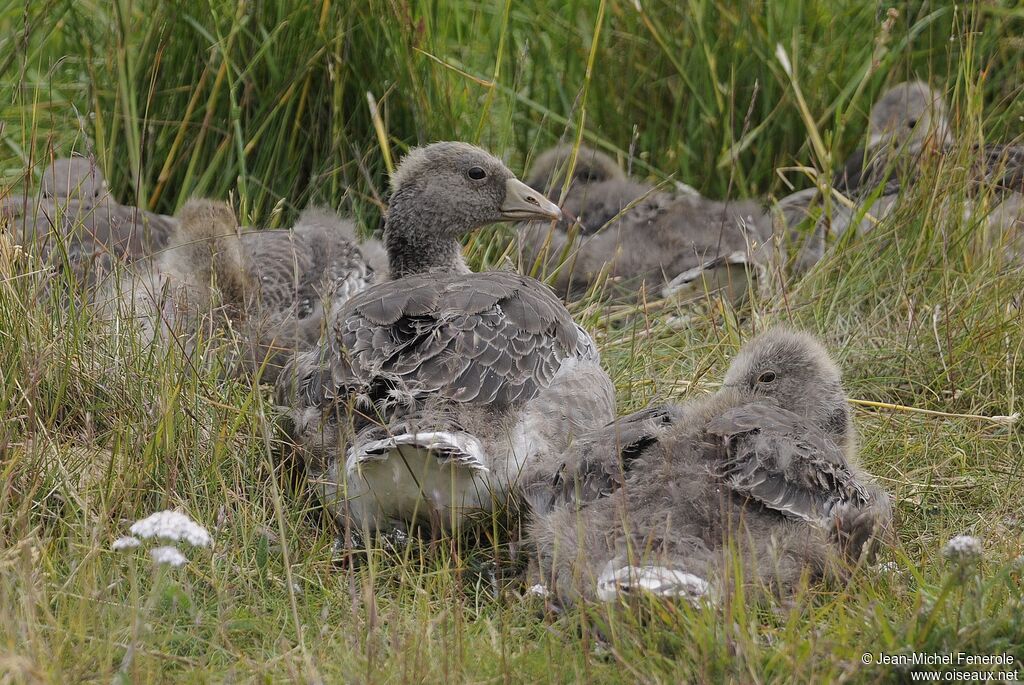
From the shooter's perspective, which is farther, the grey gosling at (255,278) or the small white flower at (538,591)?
the grey gosling at (255,278)

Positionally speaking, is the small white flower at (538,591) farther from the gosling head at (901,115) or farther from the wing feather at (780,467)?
the gosling head at (901,115)

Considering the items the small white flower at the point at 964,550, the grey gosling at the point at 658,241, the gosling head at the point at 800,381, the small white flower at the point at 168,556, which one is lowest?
the grey gosling at the point at 658,241

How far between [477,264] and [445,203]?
0.93 meters

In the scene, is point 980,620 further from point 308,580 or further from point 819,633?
point 308,580

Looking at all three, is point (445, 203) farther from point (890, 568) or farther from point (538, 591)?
point (890, 568)

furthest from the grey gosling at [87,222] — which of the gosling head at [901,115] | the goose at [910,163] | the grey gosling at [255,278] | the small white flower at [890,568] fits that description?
the gosling head at [901,115]

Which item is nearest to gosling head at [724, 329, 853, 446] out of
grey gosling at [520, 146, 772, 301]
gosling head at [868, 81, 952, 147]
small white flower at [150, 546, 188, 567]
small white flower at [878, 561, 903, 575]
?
small white flower at [878, 561, 903, 575]

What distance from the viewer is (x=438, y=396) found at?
183 inches

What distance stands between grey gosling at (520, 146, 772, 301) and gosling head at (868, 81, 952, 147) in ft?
2.72

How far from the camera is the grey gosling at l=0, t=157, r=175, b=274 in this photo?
18.0 ft

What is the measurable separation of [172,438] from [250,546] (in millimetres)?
496

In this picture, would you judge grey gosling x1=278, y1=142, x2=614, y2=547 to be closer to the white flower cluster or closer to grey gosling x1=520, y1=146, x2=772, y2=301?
the white flower cluster

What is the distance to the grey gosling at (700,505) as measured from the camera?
12.8 feet

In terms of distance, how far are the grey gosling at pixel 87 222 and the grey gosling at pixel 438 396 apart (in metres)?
1.02
